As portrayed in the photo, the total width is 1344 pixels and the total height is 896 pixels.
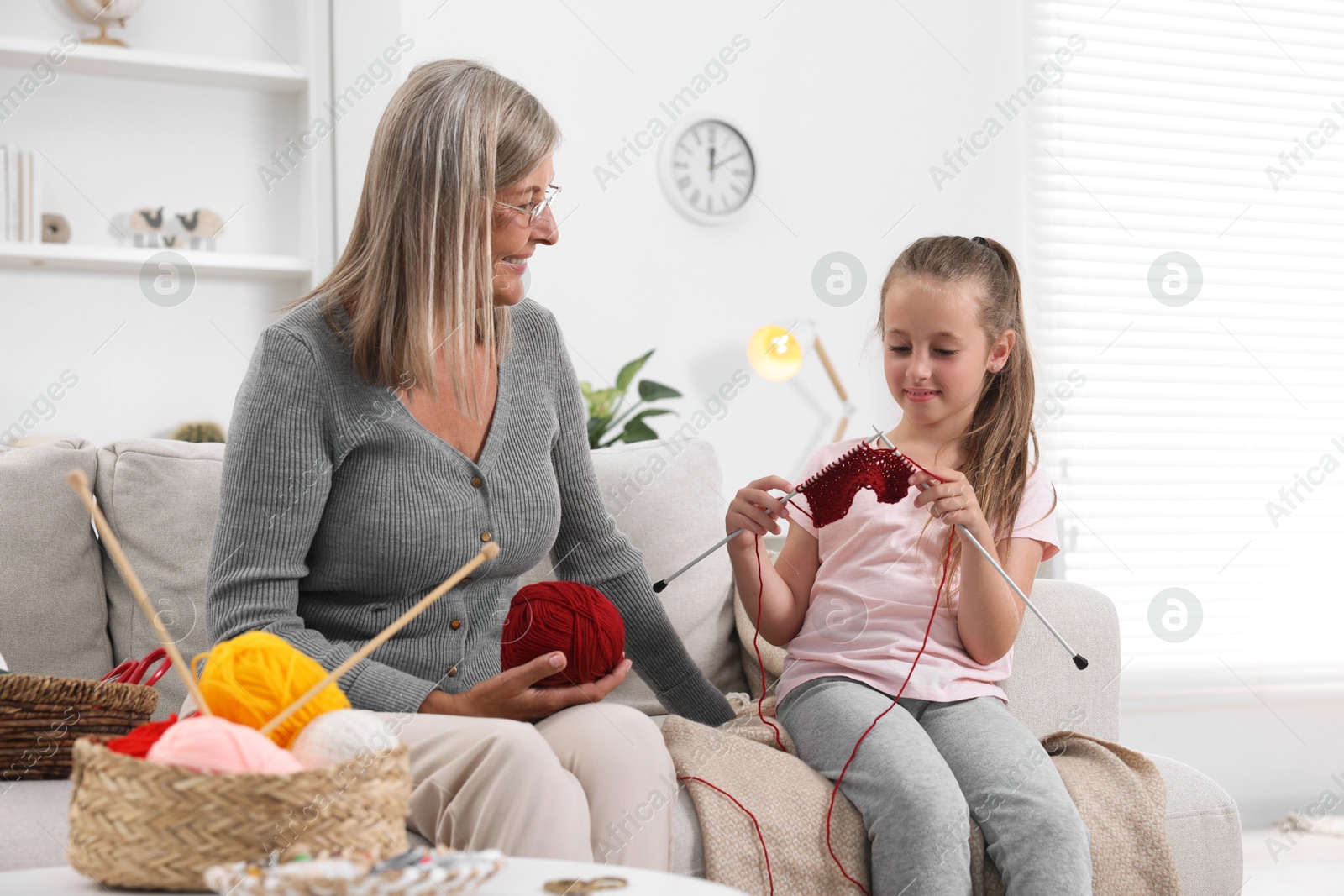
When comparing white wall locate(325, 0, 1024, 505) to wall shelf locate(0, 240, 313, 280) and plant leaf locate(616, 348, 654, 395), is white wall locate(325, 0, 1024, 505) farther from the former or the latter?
wall shelf locate(0, 240, 313, 280)

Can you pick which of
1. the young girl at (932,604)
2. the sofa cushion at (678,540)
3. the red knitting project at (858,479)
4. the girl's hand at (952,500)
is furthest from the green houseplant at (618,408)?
the girl's hand at (952,500)

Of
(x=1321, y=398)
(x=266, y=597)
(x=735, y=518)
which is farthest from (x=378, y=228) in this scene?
(x=1321, y=398)

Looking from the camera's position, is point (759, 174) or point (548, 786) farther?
point (759, 174)

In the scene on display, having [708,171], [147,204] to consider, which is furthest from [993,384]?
[147,204]

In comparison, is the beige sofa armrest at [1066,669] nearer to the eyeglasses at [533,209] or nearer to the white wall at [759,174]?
the eyeglasses at [533,209]

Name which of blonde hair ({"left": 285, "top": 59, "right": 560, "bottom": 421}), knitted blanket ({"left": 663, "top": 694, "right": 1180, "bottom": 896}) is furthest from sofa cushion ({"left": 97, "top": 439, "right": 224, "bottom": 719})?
knitted blanket ({"left": 663, "top": 694, "right": 1180, "bottom": 896})

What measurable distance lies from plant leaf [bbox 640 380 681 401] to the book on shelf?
1.40 meters

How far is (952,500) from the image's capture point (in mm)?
1317

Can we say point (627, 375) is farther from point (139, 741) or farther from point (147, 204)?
point (139, 741)

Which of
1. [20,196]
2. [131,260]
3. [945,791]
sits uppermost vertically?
[20,196]

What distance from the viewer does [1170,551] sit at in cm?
296

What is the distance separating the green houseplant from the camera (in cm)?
248

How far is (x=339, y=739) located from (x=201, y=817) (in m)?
0.09

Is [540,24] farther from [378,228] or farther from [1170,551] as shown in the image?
[1170,551]
